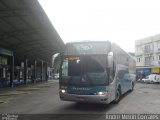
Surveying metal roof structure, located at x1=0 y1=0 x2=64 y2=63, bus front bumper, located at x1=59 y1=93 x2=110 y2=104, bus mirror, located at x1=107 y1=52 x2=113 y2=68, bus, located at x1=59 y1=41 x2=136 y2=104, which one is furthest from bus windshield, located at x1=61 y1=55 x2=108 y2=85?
metal roof structure, located at x1=0 y1=0 x2=64 y2=63

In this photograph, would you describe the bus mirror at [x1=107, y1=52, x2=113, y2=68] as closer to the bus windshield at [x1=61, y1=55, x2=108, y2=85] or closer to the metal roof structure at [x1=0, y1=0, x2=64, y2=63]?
the bus windshield at [x1=61, y1=55, x2=108, y2=85]

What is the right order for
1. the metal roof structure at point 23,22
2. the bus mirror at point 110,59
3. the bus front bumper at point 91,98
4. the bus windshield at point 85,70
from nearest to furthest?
the bus front bumper at point 91,98, the bus windshield at point 85,70, the bus mirror at point 110,59, the metal roof structure at point 23,22

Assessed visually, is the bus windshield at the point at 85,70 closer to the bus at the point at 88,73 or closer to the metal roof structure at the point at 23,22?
the bus at the point at 88,73

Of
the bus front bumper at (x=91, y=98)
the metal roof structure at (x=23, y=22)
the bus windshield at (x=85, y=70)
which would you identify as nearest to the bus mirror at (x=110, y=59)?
the bus windshield at (x=85, y=70)

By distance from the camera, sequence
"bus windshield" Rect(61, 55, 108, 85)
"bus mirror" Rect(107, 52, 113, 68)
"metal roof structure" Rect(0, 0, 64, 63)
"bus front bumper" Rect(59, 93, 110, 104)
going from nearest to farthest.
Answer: "bus front bumper" Rect(59, 93, 110, 104) < "bus windshield" Rect(61, 55, 108, 85) < "bus mirror" Rect(107, 52, 113, 68) < "metal roof structure" Rect(0, 0, 64, 63)

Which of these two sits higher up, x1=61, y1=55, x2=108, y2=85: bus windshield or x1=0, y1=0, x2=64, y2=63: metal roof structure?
x1=0, y1=0, x2=64, y2=63: metal roof structure

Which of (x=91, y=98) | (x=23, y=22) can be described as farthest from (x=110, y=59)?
(x=23, y=22)

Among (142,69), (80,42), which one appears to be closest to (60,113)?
(80,42)

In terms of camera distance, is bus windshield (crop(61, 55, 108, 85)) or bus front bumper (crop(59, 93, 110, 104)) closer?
bus front bumper (crop(59, 93, 110, 104))

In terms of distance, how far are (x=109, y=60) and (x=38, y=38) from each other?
16.2m

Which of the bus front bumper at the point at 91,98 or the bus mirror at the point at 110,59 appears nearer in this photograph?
the bus front bumper at the point at 91,98

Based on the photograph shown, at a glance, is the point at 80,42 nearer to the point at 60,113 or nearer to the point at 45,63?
the point at 60,113

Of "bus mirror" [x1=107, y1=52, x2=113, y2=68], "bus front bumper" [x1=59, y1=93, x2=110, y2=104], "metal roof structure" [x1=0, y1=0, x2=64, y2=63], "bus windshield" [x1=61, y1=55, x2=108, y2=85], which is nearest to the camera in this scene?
"bus front bumper" [x1=59, y1=93, x2=110, y2=104]

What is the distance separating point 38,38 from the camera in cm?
2688
